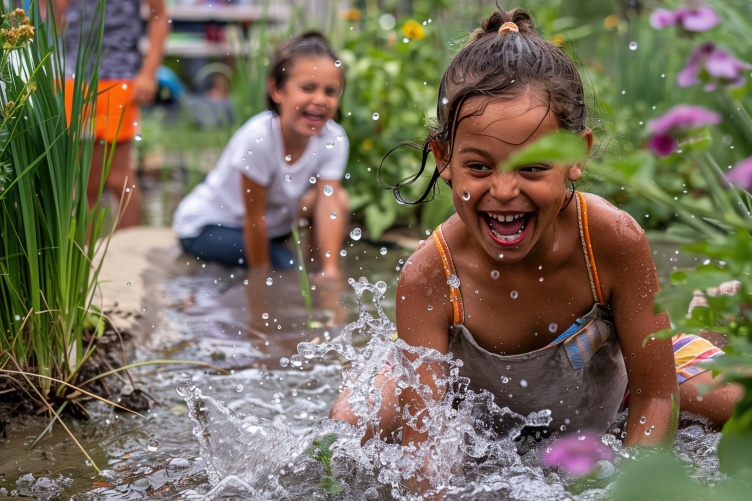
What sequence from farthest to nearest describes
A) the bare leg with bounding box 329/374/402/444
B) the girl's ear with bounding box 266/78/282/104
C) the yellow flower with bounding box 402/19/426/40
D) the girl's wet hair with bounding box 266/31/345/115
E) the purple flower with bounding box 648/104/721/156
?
the yellow flower with bounding box 402/19/426/40 → the girl's ear with bounding box 266/78/282/104 → the girl's wet hair with bounding box 266/31/345/115 → the bare leg with bounding box 329/374/402/444 → the purple flower with bounding box 648/104/721/156

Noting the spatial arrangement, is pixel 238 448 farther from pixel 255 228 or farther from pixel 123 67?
pixel 123 67

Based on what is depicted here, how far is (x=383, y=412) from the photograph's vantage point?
2.61 m

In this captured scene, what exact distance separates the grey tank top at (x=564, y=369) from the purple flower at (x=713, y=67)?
3.45 ft

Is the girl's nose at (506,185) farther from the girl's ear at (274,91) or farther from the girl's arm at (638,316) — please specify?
the girl's ear at (274,91)

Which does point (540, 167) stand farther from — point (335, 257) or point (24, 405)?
point (335, 257)

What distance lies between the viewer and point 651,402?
2.37 metres

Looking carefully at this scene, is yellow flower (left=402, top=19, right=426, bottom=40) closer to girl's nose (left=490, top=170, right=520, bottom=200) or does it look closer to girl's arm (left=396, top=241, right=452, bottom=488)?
girl's arm (left=396, top=241, right=452, bottom=488)

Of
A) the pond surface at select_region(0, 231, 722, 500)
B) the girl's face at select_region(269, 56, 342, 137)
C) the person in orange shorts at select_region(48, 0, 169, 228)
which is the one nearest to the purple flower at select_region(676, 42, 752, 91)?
the pond surface at select_region(0, 231, 722, 500)

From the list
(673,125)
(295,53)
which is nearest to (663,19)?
(673,125)

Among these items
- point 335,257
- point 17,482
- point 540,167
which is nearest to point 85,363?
point 17,482

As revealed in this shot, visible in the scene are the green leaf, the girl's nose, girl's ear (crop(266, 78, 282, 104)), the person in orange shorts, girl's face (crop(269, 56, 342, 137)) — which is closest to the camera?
the green leaf

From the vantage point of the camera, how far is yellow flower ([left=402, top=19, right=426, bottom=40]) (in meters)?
5.60

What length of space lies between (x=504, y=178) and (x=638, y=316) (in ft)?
1.65

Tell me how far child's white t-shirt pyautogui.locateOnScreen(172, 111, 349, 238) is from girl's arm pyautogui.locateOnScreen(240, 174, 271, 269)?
2.2 inches
